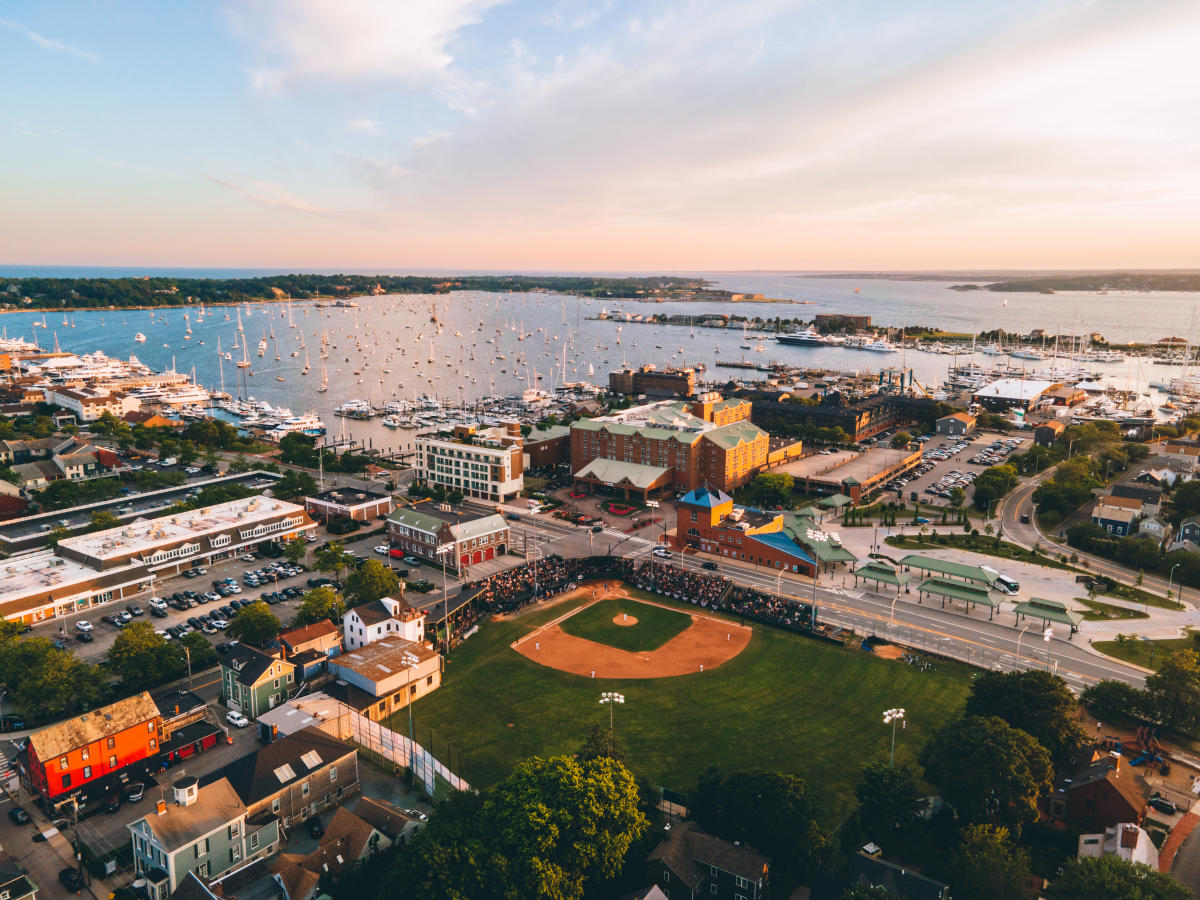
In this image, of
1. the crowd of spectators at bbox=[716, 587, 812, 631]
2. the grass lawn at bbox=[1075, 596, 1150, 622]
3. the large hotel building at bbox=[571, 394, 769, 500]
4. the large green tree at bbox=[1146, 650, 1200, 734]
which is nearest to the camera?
the large green tree at bbox=[1146, 650, 1200, 734]

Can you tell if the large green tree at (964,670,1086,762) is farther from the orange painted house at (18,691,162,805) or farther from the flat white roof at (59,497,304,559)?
the flat white roof at (59,497,304,559)

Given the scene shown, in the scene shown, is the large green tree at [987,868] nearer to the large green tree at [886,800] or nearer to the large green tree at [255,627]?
the large green tree at [886,800]

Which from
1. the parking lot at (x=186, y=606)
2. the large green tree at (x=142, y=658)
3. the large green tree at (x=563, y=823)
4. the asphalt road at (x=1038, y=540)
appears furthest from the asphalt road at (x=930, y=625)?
the large green tree at (x=142, y=658)

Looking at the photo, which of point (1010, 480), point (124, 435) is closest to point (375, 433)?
point (124, 435)

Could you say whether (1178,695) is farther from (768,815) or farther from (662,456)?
(662,456)

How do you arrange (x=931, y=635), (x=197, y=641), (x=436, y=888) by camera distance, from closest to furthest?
(x=436, y=888)
(x=197, y=641)
(x=931, y=635)

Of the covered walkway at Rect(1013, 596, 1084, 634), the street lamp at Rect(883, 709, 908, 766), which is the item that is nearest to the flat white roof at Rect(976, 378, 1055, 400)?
the covered walkway at Rect(1013, 596, 1084, 634)

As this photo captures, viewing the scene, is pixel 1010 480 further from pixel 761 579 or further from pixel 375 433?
pixel 375 433
